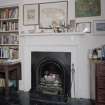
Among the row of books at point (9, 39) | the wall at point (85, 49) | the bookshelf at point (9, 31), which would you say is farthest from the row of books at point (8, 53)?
the wall at point (85, 49)

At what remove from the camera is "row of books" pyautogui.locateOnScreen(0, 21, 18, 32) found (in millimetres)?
4375

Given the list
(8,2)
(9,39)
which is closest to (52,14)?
(8,2)

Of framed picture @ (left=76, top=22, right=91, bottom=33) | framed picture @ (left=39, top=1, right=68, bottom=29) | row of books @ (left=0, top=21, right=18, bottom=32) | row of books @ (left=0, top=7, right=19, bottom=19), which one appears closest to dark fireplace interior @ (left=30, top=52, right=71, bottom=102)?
framed picture @ (left=76, top=22, right=91, bottom=33)

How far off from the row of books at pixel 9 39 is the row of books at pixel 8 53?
18 cm

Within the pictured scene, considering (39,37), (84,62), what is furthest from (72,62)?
(39,37)

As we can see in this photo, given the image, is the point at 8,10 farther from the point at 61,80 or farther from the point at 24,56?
the point at 61,80

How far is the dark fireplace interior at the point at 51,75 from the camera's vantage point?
381 centimetres

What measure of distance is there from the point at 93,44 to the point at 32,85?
165cm

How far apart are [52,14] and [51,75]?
1.37m

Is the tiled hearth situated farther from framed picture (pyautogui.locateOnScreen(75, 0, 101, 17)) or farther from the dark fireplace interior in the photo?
framed picture (pyautogui.locateOnScreen(75, 0, 101, 17))

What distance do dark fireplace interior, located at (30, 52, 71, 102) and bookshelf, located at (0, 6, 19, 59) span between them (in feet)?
2.13

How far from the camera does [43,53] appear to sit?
3980mm

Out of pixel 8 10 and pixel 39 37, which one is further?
pixel 8 10

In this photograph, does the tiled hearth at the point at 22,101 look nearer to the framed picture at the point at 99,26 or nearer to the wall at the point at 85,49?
the wall at the point at 85,49
